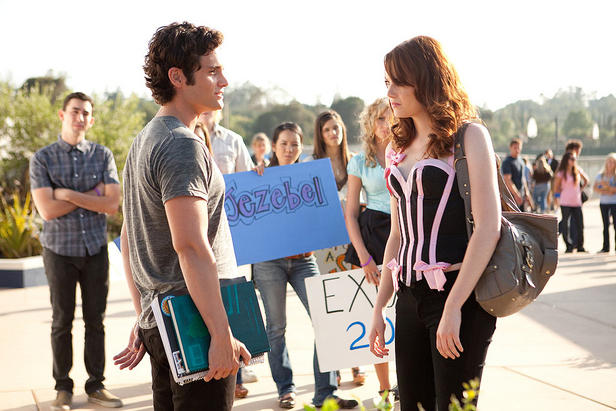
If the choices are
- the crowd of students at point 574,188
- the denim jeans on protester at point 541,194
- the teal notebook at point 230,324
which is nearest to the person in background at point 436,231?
the teal notebook at point 230,324

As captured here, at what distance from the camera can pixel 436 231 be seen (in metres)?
2.51

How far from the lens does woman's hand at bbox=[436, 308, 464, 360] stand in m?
2.37

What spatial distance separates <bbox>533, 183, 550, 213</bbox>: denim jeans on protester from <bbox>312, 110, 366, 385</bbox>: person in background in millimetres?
15560

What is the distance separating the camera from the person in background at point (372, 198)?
4.62 meters

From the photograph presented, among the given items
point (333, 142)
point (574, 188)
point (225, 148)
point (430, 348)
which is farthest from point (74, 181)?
point (574, 188)

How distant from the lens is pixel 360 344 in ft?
15.2

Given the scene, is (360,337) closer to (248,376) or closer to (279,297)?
(279,297)

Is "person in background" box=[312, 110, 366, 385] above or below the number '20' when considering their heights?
above

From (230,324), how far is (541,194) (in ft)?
64.1

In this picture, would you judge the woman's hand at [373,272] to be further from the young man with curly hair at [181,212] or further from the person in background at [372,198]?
the young man with curly hair at [181,212]

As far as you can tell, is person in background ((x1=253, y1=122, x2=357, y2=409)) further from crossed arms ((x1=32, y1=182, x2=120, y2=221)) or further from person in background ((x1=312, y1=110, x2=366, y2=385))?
crossed arms ((x1=32, y1=182, x2=120, y2=221))

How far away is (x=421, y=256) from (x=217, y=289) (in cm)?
76

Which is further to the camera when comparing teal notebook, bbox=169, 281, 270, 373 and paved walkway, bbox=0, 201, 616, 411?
paved walkway, bbox=0, 201, 616, 411

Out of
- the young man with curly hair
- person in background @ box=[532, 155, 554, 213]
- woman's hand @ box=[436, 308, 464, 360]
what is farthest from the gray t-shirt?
person in background @ box=[532, 155, 554, 213]
